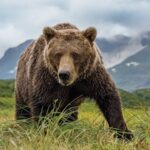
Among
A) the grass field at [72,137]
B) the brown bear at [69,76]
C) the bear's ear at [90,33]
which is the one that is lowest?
the grass field at [72,137]

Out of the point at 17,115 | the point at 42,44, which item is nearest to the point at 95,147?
the point at 42,44

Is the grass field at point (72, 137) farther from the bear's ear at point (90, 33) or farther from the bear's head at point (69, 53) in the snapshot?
the bear's ear at point (90, 33)

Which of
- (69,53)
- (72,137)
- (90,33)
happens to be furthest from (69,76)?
(90,33)

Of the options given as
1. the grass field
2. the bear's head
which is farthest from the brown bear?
the grass field

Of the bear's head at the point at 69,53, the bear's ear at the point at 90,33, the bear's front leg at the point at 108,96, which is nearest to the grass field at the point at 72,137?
the bear's front leg at the point at 108,96

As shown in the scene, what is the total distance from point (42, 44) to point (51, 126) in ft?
7.57

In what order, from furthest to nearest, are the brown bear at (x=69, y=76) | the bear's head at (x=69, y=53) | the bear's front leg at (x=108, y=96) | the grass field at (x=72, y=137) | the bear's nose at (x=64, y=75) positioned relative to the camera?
the bear's front leg at (x=108, y=96) → the brown bear at (x=69, y=76) → the bear's head at (x=69, y=53) → the bear's nose at (x=64, y=75) → the grass field at (x=72, y=137)

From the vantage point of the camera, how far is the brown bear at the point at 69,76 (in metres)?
7.11

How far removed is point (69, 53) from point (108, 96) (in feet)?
3.48

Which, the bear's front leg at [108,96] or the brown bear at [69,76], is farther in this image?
the bear's front leg at [108,96]

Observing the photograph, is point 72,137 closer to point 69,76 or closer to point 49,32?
point 69,76

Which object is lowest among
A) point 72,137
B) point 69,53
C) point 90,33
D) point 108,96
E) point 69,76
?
point 72,137

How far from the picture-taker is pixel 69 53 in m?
7.06

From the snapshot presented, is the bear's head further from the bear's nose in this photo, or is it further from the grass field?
the grass field
